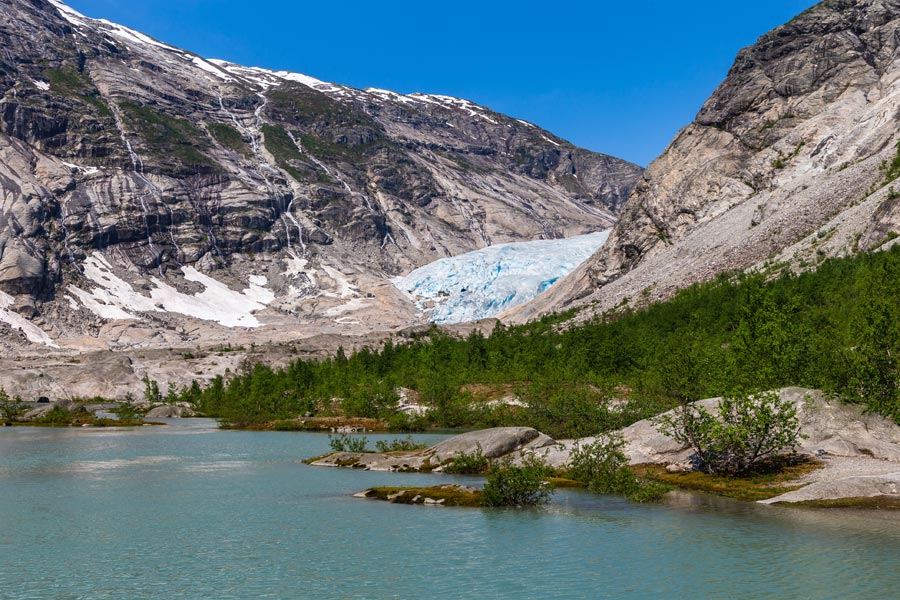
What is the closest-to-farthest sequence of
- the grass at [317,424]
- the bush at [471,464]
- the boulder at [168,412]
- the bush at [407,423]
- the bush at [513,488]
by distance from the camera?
1. the bush at [513,488]
2. the bush at [471,464]
3. the bush at [407,423]
4. the grass at [317,424]
5. the boulder at [168,412]

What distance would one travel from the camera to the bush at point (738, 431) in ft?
125

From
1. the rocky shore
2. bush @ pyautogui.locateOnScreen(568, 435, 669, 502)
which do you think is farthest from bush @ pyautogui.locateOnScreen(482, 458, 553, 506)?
the rocky shore

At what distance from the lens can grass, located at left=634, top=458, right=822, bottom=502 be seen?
36844 mm

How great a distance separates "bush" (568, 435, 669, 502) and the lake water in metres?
1.23

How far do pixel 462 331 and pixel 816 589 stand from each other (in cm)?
15863

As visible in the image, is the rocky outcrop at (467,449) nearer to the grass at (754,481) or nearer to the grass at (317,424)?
the grass at (754,481)

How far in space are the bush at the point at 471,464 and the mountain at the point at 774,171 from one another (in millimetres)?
72464

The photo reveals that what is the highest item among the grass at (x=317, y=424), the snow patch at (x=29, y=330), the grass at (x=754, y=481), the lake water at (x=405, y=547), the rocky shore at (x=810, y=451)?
the snow patch at (x=29, y=330)

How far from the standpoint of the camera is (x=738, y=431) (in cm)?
3838

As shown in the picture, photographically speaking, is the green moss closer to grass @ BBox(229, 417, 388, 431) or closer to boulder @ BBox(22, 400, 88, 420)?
grass @ BBox(229, 417, 388, 431)

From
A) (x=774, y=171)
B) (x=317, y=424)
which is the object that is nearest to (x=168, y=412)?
(x=317, y=424)

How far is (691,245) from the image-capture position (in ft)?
468

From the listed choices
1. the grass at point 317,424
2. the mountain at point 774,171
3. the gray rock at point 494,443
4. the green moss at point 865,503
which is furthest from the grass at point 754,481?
the mountain at point 774,171

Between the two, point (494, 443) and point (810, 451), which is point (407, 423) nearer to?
point (494, 443)
